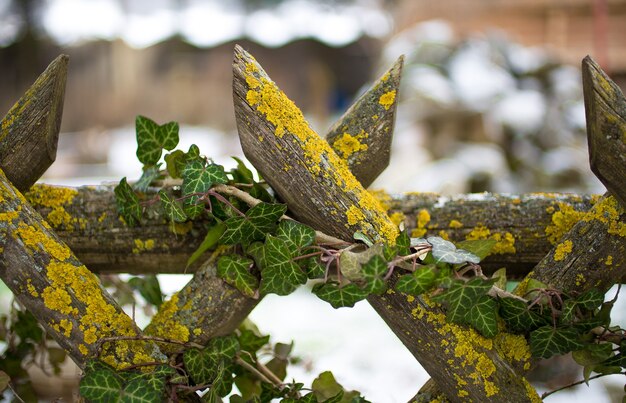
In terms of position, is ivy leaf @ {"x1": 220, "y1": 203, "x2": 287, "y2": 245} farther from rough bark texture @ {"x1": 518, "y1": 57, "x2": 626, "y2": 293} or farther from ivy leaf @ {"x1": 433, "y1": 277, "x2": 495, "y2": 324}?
rough bark texture @ {"x1": 518, "y1": 57, "x2": 626, "y2": 293}

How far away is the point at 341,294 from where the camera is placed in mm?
730

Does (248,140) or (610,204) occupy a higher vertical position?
(248,140)

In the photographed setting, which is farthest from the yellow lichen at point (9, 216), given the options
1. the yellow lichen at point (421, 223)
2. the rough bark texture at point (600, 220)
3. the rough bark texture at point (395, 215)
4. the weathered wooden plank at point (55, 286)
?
the rough bark texture at point (600, 220)

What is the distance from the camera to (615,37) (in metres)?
4.33

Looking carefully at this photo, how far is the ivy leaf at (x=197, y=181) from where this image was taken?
0.79 meters

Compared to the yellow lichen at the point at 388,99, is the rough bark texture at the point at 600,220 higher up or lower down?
lower down

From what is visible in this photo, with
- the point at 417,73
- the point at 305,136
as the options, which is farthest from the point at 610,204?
the point at 417,73

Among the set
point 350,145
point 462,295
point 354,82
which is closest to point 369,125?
point 350,145

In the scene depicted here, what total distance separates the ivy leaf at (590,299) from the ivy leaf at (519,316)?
0.16 ft

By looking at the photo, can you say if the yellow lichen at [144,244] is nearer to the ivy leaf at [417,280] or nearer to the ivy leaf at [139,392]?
the ivy leaf at [139,392]

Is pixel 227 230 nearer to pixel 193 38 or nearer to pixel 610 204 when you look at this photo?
pixel 610 204

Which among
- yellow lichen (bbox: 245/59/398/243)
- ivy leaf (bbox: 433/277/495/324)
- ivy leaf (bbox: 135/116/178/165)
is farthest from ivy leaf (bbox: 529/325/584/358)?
ivy leaf (bbox: 135/116/178/165)

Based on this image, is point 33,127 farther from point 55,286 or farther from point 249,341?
point 249,341

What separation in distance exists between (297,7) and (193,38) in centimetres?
125
